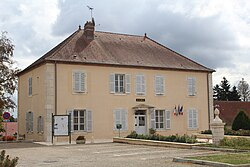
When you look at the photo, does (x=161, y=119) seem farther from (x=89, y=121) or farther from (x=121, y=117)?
(x=89, y=121)

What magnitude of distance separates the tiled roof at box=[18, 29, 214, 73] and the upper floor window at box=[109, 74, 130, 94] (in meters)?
0.92

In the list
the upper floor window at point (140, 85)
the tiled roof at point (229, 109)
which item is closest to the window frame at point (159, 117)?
the upper floor window at point (140, 85)

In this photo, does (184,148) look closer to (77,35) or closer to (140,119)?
(140,119)

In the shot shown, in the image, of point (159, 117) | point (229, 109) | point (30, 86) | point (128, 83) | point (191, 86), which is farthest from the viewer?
point (229, 109)

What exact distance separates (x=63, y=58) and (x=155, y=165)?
54.6ft

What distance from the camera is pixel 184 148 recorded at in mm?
19297

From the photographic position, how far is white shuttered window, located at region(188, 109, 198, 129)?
32569 mm

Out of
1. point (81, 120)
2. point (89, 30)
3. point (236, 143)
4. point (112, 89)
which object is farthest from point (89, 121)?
point (236, 143)

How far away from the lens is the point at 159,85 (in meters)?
31.6

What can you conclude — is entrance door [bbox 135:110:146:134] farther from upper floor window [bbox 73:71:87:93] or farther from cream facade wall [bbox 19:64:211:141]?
upper floor window [bbox 73:71:87:93]

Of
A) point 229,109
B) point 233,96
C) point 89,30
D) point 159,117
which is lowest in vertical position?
point 159,117

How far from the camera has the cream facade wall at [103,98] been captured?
27.7 m

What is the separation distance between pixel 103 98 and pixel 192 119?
25.8 feet

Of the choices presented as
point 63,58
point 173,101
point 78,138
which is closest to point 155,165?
point 78,138
